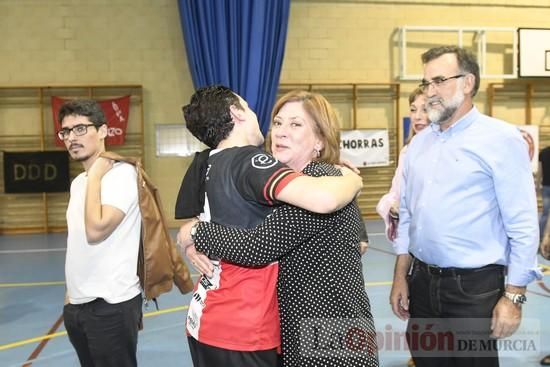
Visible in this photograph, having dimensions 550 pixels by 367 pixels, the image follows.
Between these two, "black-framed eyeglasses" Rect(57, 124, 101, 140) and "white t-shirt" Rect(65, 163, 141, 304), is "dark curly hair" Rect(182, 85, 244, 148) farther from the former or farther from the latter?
"black-framed eyeglasses" Rect(57, 124, 101, 140)

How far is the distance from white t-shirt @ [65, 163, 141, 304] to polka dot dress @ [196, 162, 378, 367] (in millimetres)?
865

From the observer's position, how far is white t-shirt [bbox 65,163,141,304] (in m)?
2.28

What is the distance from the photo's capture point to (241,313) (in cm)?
154

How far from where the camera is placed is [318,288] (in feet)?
5.08

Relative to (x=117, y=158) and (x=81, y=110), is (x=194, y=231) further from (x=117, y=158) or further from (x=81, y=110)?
(x=81, y=110)

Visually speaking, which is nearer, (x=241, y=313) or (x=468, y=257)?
(x=241, y=313)

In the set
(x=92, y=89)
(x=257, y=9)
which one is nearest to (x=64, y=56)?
(x=92, y=89)

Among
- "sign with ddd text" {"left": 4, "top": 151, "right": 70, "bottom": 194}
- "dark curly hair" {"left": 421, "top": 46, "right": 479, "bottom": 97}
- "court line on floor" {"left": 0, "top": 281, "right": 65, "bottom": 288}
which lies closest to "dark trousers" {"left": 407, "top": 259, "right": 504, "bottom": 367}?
"dark curly hair" {"left": 421, "top": 46, "right": 479, "bottom": 97}

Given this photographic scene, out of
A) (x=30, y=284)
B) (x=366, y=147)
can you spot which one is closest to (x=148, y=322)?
(x=30, y=284)

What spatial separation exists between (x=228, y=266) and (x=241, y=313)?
0.49 feet

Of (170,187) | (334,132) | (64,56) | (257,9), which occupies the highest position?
(257,9)

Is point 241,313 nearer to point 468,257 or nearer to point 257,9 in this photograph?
point 468,257

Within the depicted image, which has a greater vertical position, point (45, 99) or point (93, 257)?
point (45, 99)

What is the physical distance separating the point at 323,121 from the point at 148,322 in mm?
3618
